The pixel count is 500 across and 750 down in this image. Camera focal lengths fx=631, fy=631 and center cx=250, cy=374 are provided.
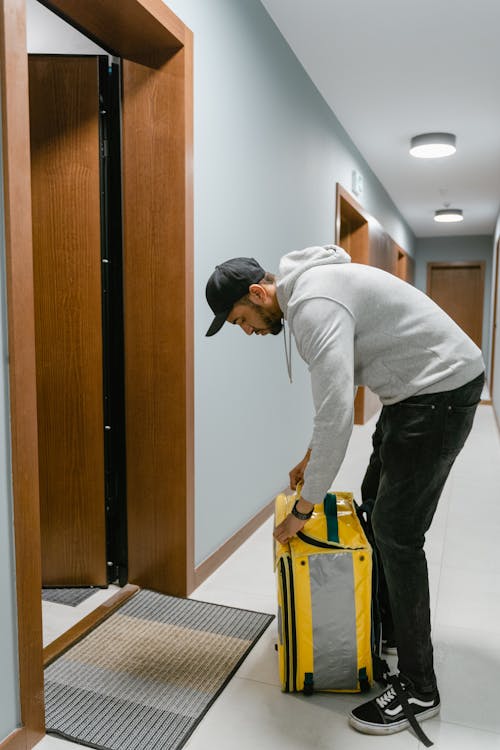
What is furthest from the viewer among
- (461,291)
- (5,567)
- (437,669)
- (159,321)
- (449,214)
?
(461,291)

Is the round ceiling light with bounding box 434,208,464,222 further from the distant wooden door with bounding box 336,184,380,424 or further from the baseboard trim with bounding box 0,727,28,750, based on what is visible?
the baseboard trim with bounding box 0,727,28,750

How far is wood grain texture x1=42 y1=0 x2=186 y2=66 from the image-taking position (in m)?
1.88

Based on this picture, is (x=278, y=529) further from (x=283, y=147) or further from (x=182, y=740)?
(x=283, y=147)

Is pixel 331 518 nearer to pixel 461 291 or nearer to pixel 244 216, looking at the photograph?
pixel 244 216

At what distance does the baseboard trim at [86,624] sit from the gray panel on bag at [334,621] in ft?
2.55

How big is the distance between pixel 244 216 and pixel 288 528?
1.57 meters

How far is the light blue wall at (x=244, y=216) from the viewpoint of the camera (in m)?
2.34

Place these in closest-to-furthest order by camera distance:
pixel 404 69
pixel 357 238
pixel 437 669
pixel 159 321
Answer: pixel 437 669, pixel 159 321, pixel 404 69, pixel 357 238

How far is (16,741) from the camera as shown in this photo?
1.43 meters

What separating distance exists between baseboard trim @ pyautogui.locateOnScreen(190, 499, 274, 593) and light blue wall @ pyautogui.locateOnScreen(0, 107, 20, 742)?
1.00 metres

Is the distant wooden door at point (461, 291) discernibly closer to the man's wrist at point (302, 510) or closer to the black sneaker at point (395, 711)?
the black sneaker at point (395, 711)

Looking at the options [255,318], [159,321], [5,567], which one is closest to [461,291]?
[159,321]

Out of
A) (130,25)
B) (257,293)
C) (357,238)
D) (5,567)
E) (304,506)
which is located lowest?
(5,567)

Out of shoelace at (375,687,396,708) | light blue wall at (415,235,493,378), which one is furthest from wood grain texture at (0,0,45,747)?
light blue wall at (415,235,493,378)
